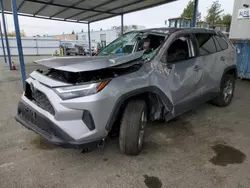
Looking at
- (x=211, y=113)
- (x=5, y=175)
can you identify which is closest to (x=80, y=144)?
(x=5, y=175)

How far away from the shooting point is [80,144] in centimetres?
197

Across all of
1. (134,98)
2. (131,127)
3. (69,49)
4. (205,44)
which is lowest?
(131,127)

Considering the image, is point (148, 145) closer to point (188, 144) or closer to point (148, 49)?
point (188, 144)

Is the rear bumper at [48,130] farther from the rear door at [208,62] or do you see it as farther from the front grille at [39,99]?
the rear door at [208,62]

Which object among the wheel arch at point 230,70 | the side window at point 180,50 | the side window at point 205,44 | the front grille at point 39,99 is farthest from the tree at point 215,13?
the front grille at point 39,99

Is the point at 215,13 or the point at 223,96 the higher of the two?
the point at 215,13

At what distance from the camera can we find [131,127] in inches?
93.0

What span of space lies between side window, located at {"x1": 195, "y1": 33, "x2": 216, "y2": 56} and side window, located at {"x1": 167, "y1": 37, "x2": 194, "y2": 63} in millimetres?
292

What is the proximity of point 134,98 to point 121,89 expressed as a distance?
0.40 metres

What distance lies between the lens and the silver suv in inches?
77.8

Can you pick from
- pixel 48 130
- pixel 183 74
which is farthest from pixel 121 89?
pixel 183 74

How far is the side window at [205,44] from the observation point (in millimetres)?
3514

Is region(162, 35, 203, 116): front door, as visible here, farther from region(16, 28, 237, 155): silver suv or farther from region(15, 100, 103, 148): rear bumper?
region(15, 100, 103, 148): rear bumper

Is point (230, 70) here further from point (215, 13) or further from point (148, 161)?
point (215, 13)
